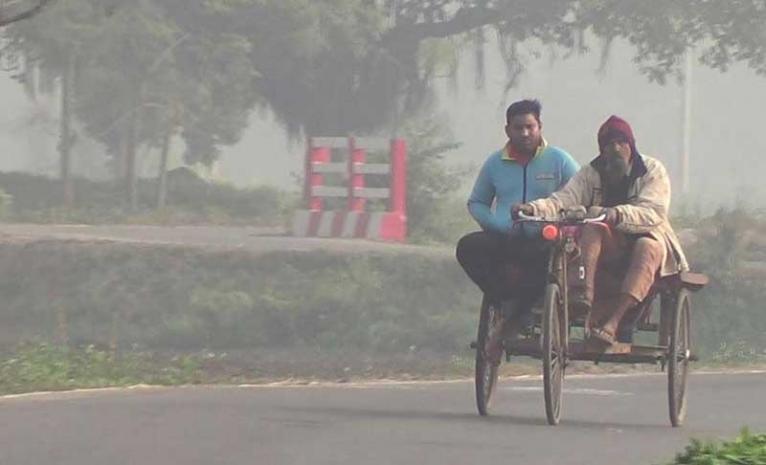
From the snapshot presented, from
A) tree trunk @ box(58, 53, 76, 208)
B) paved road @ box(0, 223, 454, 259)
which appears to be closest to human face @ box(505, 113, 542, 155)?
paved road @ box(0, 223, 454, 259)

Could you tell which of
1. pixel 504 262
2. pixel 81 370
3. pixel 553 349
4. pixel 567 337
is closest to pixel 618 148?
pixel 504 262

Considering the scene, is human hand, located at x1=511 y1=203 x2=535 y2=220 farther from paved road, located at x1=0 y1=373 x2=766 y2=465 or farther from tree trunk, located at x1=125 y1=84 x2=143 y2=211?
tree trunk, located at x1=125 y1=84 x2=143 y2=211

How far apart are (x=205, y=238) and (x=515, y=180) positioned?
2279 cm

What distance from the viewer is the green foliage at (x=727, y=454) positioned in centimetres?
784

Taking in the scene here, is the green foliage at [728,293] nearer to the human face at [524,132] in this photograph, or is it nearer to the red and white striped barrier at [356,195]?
the red and white striped barrier at [356,195]

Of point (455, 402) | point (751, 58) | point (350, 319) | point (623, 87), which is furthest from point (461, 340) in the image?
point (623, 87)

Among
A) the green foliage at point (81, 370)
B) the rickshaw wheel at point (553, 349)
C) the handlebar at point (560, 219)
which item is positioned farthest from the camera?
the green foliage at point (81, 370)

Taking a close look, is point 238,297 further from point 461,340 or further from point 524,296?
point 524,296

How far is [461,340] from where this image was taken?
1033 inches

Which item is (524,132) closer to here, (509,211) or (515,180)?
(515,180)

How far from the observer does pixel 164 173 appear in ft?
137

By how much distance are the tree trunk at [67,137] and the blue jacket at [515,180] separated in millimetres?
30053

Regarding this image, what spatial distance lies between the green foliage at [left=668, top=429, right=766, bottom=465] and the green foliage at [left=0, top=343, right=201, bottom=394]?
7017 mm

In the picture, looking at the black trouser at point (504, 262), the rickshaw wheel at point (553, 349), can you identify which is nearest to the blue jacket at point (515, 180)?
the black trouser at point (504, 262)
